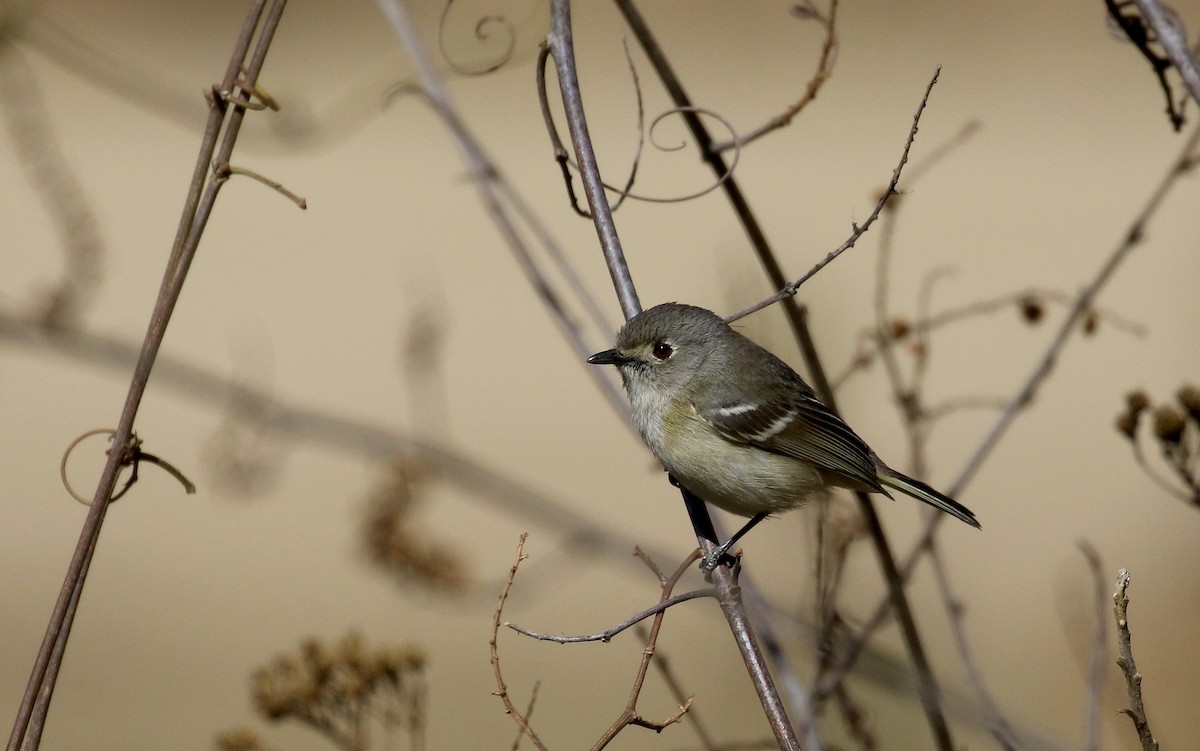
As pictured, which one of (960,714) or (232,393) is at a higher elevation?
(232,393)

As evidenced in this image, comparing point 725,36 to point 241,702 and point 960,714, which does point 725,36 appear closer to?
point 241,702

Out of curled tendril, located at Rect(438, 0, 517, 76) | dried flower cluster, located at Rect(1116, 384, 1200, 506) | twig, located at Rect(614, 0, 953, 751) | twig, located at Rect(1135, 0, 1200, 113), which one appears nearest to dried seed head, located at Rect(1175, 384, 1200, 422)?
dried flower cluster, located at Rect(1116, 384, 1200, 506)

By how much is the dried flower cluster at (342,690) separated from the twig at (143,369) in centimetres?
84

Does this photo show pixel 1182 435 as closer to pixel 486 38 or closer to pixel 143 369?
pixel 486 38

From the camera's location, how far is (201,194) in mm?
1771

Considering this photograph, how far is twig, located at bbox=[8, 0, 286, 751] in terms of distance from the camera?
63.5 inches

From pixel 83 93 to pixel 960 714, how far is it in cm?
1273

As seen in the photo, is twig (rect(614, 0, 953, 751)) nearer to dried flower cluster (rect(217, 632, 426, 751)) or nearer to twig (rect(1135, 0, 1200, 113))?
dried flower cluster (rect(217, 632, 426, 751))

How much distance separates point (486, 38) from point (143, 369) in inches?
56.2

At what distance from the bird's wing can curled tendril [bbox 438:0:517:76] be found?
109 centimetres

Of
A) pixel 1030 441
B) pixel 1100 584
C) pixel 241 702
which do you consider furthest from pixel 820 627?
pixel 1030 441

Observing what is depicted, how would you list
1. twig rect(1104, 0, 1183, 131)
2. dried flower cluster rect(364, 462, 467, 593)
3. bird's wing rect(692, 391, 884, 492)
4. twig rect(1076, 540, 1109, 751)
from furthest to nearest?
dried flower cluster rect(364, 462, 467, 593)
bird's wing rect(692, 391, 884, 492)
twig rect(1076, 540, 1109, 751)
twig rect(1104, 0, 1183, 131)

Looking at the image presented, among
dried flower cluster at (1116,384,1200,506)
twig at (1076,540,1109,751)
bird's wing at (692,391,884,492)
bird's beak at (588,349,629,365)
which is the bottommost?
twig at (1076,540,1109,751)

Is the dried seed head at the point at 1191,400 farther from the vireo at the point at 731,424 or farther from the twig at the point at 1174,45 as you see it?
the twig at the point at 1174,45
